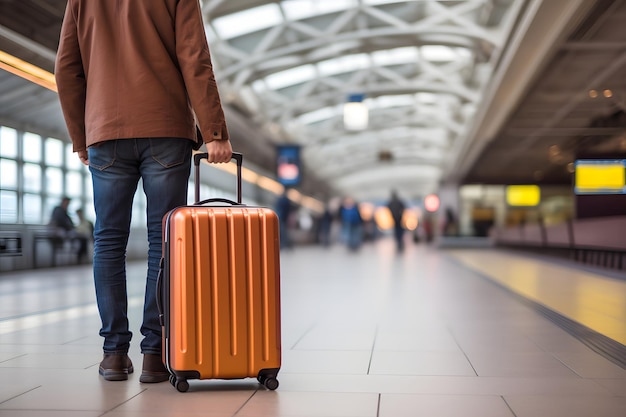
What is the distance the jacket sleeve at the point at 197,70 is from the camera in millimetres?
3131

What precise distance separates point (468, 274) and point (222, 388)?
9059mm

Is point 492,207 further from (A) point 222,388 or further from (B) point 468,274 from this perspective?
(A) point 222,388

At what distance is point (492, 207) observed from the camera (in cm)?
3991

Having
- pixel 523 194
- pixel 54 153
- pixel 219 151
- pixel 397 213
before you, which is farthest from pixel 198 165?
pixel 523 194

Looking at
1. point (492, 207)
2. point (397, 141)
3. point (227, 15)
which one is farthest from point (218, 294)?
point (397, 141)

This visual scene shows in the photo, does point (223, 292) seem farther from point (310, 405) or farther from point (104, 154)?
point (104, 154)

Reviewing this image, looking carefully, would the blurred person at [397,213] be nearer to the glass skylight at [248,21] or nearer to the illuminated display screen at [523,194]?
the glass skylight at [248,21]

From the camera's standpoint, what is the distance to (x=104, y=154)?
3221 millimetres

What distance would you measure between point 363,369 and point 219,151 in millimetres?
1263

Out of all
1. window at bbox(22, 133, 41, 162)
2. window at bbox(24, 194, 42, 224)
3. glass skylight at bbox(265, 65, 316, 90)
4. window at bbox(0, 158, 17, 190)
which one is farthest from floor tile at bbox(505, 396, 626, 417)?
glass skylight at bbox(265, 65, 316, 90)

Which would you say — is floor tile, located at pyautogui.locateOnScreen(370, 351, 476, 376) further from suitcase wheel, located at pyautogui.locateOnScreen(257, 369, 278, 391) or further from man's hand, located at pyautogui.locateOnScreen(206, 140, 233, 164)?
man's hand, located at pyautogui.locateOnScreen(206, 140, 233, 164)

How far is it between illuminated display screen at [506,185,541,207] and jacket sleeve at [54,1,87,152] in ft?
120

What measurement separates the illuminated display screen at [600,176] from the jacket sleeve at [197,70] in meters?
14.5

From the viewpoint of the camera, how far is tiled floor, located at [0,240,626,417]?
271 cm
